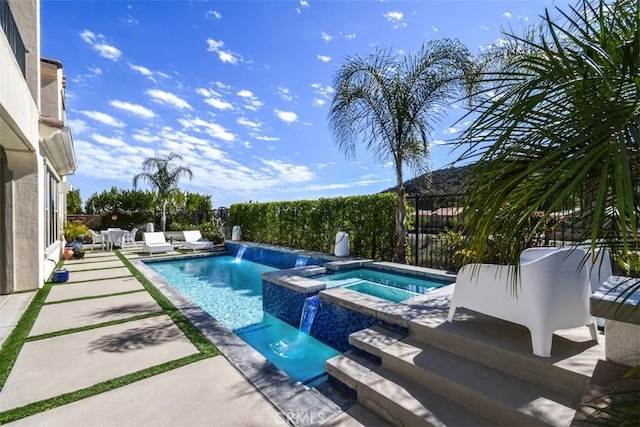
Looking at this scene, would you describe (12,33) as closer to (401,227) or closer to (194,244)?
(401,227)

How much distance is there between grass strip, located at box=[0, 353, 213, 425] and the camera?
261cm

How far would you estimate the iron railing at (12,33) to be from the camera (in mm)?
4691

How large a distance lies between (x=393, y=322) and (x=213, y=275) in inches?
312

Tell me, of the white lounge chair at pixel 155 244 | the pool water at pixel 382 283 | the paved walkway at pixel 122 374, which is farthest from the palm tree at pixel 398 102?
the white lounge chair at pixel 155 244

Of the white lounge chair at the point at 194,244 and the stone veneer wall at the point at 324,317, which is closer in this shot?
the stone veneer wall at the point at 324,317

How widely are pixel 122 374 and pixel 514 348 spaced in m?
4.03

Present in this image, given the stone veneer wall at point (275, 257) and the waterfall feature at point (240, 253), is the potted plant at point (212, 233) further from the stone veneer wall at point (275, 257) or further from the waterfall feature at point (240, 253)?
the waterfall feature at point (240, 253)

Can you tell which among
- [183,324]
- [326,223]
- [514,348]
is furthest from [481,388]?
[326,223]

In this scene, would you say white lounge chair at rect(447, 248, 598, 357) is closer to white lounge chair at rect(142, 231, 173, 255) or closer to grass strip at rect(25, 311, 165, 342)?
grass strip at rect(25, 311, 165, 342)

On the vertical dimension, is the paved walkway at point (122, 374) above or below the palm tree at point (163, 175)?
below

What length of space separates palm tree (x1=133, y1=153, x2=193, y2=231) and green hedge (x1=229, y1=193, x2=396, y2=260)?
801 cm

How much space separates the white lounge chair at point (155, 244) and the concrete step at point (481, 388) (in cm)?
1252

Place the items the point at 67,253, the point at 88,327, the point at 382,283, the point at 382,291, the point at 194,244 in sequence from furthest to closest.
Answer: the point at 194,244 < the point at 67,253 < the point at 382,283 < the point at 382,291 < the point at 88,327

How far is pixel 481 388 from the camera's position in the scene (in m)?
2.55
